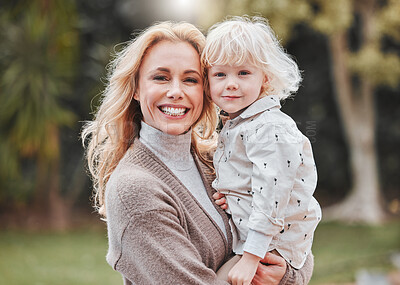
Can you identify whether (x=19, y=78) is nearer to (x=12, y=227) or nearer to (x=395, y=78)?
(x=12, y=227)

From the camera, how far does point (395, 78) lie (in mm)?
7918

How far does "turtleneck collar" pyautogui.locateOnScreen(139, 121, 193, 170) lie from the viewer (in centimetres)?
203

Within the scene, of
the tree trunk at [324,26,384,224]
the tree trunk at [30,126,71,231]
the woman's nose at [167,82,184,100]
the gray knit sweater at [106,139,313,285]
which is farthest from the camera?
the tree trunk at [30,126,71,231]

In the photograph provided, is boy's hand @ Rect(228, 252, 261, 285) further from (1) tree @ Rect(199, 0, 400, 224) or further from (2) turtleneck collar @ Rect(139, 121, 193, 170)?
(1) tree @ Rect(199, 0, 400, 224)

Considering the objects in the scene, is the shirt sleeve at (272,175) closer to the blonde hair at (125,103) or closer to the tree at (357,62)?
the blonde hair at (125,103)

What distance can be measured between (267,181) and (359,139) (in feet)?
24.9

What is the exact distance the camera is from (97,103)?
8.68 m

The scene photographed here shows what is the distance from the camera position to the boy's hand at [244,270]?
180 cm

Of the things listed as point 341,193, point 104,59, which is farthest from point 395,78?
point 104,59

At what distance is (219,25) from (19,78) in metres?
6.65

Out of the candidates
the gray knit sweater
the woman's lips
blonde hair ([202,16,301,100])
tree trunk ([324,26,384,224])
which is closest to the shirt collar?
blonde hair ([202,16,301,100])

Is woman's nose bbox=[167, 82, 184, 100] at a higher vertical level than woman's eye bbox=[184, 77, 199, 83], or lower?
lower

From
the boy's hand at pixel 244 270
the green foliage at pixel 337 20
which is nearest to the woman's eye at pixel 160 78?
the boy's hand at pixel 244 270

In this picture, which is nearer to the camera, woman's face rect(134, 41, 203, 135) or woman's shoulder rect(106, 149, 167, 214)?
woman's shoulder rect(106, 149, 167, 214)
